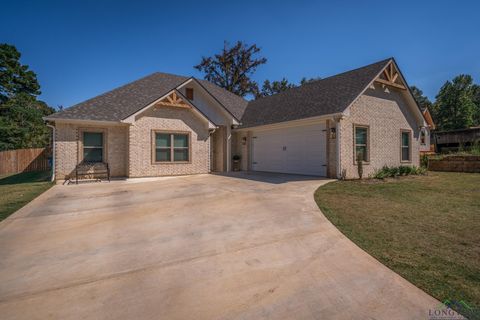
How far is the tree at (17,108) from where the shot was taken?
Result: 24906 millimetres

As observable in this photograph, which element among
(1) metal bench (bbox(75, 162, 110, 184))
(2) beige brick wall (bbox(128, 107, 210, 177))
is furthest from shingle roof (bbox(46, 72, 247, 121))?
(1) metal bench (bbox(75, 162, 110, 184))

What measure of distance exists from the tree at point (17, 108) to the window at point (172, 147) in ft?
75.4

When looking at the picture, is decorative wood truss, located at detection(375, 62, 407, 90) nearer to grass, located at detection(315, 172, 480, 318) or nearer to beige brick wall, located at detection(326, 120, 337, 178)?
beige brick wall, located at detection(326, 120, 337, 178)

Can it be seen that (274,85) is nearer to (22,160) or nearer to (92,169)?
(92,169)

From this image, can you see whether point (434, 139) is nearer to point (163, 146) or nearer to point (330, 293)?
point (163, 146)

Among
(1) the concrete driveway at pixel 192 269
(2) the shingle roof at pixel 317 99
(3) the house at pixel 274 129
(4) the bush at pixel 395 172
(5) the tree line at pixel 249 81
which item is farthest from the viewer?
(5) the tree line at pixel 249 81

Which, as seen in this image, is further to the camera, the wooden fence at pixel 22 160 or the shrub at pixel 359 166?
the wooden fence at pixel 22 160

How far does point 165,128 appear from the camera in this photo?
40.4 ft

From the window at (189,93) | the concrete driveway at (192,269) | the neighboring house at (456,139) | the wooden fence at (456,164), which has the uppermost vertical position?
the window at (189,93)

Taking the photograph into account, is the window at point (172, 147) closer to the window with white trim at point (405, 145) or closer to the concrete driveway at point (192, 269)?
the concrete driveway at point (192, 269)

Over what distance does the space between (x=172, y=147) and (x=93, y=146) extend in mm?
3745

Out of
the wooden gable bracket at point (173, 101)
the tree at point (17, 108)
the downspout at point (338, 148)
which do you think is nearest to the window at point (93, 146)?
the wooden gable bracket at point (173, 101)

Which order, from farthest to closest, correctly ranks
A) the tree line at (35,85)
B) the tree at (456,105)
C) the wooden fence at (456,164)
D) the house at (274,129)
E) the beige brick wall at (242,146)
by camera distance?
the tree at (456,105) → the tree line at (35,85) → the beige brick wall at (242,146) → the wooden fence at (456,164) → the house at (274,129)

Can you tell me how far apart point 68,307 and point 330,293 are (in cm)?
261
